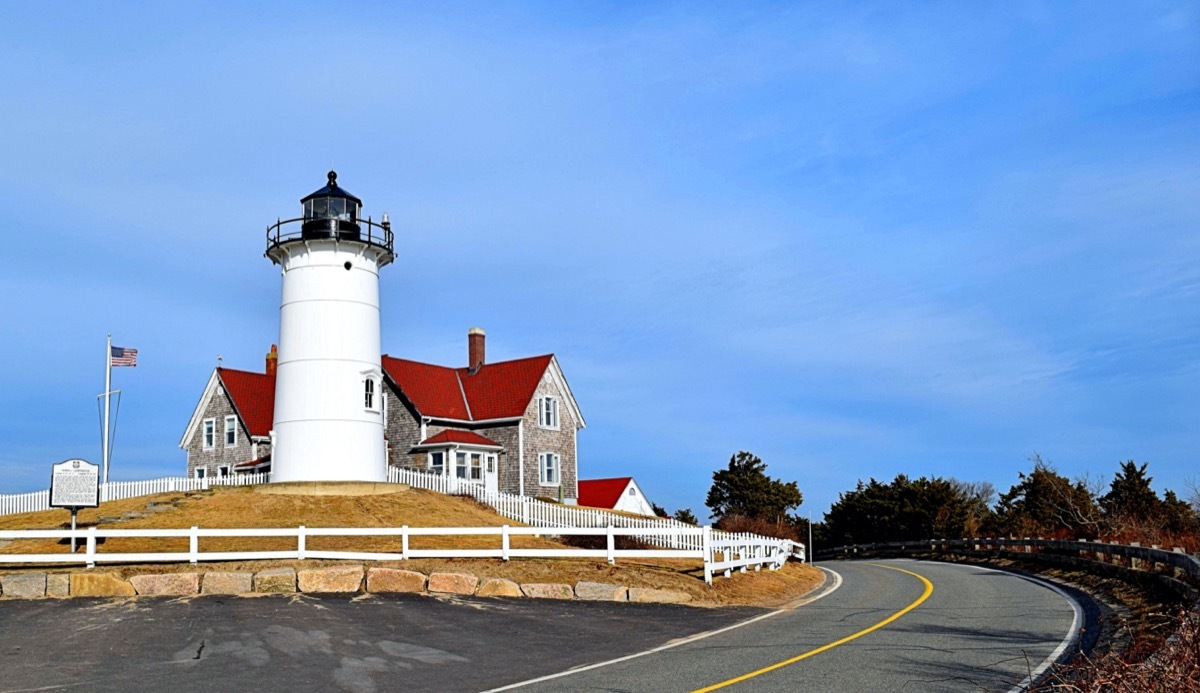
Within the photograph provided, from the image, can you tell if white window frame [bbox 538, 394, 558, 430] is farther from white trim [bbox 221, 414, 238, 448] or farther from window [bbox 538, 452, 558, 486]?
white trim [bbox 221, 414, 238, 448]

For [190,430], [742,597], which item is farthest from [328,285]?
[742,597]

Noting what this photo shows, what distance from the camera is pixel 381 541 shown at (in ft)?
98.7

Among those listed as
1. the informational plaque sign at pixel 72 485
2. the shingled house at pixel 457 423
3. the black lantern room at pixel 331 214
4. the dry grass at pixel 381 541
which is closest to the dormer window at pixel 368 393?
the dry grass at pixel 381 541

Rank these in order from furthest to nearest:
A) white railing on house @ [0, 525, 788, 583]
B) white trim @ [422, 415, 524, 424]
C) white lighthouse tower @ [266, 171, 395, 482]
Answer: white trim @ [422, 415, 524, 424] < white lighthouse tower @ [266, 171, 395, 482] < white railing on house @ [0, 525, 788, 583]

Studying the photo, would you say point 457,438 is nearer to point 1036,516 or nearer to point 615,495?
point 615,495

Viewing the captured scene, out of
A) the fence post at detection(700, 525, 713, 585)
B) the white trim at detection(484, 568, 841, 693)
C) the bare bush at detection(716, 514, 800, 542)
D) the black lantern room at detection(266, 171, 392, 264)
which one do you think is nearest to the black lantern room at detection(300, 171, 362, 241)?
the black lantern room at detection(266, 171, 392, 264)

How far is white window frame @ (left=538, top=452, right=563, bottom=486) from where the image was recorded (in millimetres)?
49938

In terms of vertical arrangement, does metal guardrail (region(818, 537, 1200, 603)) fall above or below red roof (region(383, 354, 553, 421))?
below

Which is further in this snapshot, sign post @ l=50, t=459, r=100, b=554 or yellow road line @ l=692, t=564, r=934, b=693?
sign post @ l=50, t=459, r=100, b=554

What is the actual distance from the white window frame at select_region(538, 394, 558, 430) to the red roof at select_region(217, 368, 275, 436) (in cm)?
1277

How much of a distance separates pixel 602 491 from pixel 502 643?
43.7 metres

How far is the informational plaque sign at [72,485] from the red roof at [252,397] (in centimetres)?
2240

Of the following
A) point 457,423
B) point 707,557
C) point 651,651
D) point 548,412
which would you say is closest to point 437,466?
point 457,423

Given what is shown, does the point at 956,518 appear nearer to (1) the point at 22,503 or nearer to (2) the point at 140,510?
(2) the point at 140,510
